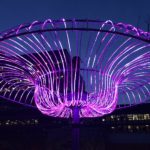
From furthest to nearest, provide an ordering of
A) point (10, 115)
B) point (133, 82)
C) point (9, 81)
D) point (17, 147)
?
1. point (10, 115)
2. point (17, 147)
3. point (9, 81)
4. point (133, 82)

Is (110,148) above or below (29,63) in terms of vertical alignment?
below

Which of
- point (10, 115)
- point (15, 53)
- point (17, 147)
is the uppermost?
point (10, 115)

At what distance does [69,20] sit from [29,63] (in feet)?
9.08

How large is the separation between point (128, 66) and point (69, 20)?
290cm

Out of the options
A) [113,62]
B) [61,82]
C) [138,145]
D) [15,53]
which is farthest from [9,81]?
[138,145]

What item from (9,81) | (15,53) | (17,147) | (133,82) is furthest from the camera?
(17,147)

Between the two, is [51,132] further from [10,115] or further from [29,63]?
[29,63]

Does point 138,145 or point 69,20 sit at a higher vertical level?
point 69,20

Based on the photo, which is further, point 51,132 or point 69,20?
point 51,132

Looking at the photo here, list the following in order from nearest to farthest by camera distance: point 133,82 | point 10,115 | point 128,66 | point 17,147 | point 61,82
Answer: point 128,66, point 61,82, point 133,82, point 17,147, point 10,115

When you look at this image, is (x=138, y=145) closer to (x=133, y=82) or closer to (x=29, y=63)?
(x=133, y=82)

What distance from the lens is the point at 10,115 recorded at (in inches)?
1799

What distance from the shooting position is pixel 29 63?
36.4 feet

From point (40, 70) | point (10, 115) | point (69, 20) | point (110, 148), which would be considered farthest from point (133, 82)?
point (10, 115)
